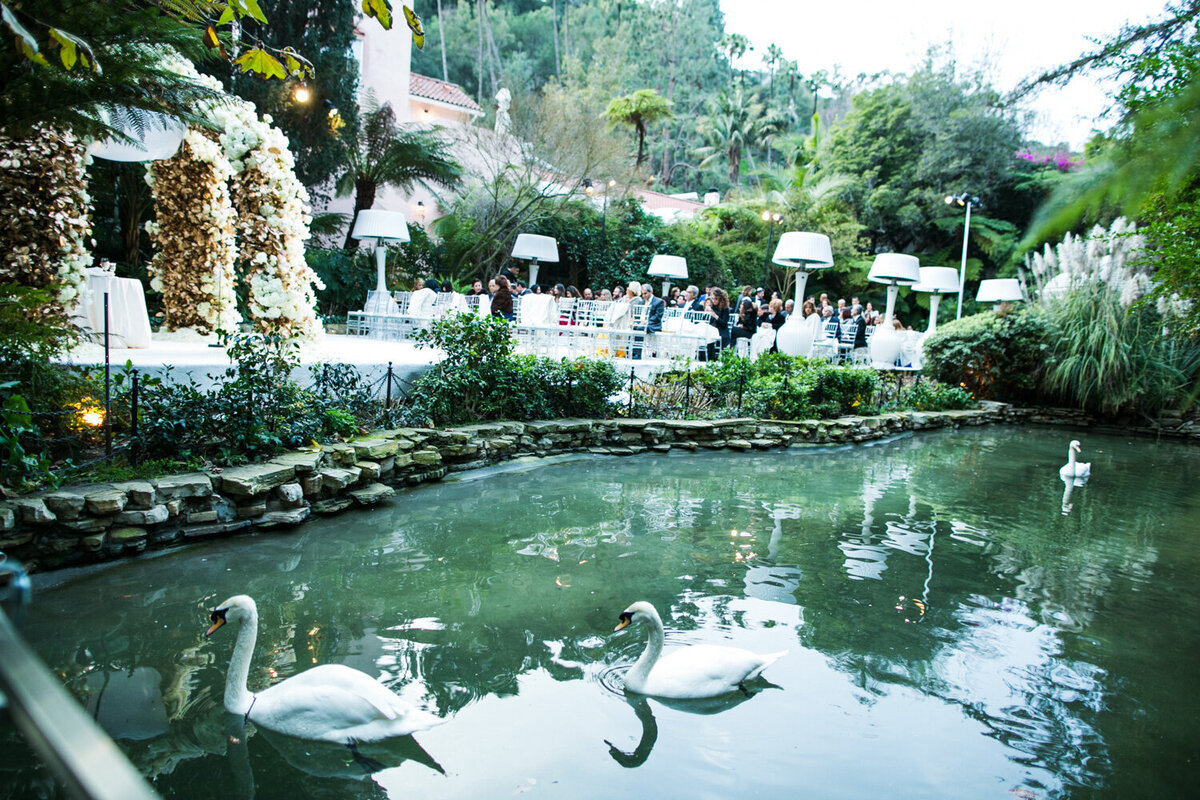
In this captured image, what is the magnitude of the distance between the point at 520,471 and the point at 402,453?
1.45 m

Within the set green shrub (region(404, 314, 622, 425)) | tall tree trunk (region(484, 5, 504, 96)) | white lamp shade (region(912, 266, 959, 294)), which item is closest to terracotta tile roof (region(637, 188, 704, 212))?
tall tree trunk (region(484, 5, 504, 96))

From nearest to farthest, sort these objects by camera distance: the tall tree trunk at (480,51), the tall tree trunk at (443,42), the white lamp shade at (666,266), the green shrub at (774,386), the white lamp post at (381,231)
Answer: the green shrub at (774,386)
the white lamp post at (381,231)
the white lamp shade at (666,266)
the tall tree trunk at (443,42)
the tall tree trunk at (480,51)

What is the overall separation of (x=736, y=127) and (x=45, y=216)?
33.8 meters

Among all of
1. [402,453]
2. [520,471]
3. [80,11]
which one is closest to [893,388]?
[520,471]

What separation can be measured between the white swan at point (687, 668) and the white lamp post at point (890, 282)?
406 inches

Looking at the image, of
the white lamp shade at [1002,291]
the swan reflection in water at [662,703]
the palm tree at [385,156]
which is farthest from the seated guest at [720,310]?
the swan reflection in water at [662,703]

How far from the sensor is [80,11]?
322 centimetres

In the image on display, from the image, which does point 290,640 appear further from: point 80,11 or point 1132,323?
point 1132,323

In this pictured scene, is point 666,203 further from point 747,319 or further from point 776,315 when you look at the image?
point 747,319

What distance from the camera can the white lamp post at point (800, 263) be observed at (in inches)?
446

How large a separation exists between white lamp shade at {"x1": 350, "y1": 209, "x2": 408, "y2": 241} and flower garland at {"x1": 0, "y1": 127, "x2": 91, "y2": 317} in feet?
19.1

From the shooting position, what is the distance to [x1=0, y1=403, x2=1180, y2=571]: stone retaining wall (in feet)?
14.4

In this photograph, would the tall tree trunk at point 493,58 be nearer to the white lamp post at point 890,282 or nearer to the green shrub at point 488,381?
the white lamp post at point 890,282

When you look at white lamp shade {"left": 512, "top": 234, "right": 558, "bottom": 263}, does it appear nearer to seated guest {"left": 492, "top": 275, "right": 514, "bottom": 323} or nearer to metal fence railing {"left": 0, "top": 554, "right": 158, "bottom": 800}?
seated guest {"left": 492, "top": 275, "right": 514, "bottom": 323}
